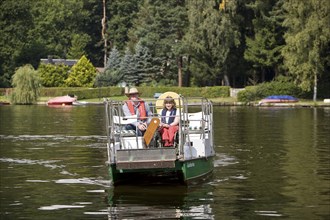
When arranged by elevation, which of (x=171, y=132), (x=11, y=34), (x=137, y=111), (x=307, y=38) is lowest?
(x=171, y=132)

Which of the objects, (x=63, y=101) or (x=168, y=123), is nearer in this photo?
(x=168, y=123)

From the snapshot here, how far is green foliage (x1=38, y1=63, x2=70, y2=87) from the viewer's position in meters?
126

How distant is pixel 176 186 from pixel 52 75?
101 metres

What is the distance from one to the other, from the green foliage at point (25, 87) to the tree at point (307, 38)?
2998 cm

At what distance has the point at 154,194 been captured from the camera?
1017 inches

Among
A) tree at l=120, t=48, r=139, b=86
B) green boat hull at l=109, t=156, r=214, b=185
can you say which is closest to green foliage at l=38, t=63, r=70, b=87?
tree at l=120, t=48, r=139, b=86

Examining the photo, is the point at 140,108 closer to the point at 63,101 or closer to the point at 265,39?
the point at 63,101

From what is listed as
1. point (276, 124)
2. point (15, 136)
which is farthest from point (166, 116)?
point (276, 124)

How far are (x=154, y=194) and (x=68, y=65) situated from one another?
116930 millimetres

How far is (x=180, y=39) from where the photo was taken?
416ft

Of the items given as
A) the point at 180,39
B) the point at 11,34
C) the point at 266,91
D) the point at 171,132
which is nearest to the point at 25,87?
the point at 180,39

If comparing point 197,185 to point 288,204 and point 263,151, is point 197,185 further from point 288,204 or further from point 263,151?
point 263,151

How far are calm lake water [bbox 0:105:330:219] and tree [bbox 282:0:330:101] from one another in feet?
151

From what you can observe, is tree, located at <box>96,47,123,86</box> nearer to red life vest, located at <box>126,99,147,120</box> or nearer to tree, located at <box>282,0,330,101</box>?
tree, located at <box>282,0,330,101</box>
